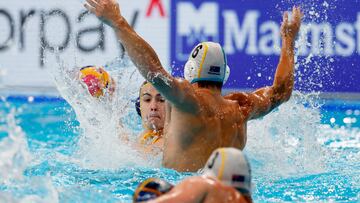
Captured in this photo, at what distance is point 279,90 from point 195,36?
13.2 ft

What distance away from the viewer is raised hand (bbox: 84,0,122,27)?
362 cm

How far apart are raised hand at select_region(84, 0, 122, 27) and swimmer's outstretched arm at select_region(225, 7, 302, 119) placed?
2.88 feet

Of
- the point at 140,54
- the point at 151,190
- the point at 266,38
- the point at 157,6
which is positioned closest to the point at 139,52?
the point at 140,54

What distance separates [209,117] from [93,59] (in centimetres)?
458

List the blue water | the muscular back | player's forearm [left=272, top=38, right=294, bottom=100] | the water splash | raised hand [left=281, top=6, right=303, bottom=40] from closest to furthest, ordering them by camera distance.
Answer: the water splash < the blue water < the muscular back < player's forearm [left=272, top=38, right=294, bottom=100] < raised hand [left=281, top=6, right=303, bottom=40]

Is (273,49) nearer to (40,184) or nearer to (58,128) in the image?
(58,128)

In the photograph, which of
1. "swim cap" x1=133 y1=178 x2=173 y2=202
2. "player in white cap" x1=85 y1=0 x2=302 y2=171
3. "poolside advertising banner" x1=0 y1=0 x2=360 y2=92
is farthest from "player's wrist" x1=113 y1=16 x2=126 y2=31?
"poolside advertising banner" x1=0 y1=0 x2=360 y2=92

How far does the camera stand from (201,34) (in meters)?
8.26

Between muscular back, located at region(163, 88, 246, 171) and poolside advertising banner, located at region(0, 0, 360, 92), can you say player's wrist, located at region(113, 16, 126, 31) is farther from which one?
poolside advertising banner, located at region(0, 0, 360, 92)

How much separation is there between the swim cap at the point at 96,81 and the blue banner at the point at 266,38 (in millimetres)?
2700

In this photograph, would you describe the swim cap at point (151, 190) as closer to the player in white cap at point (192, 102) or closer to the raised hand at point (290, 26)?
the player in white cap at point (192, 102)

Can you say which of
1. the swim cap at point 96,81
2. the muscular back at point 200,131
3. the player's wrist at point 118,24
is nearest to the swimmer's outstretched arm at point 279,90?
the muscular back at point 200,131

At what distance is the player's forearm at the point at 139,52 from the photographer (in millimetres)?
3619

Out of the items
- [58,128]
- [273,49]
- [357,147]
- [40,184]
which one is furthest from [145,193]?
[273,49]
